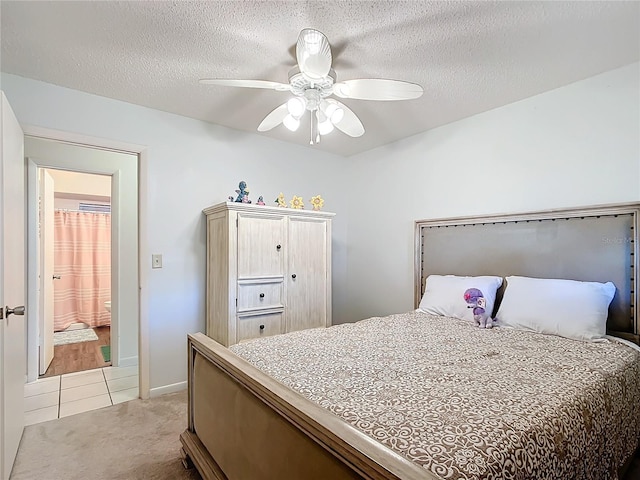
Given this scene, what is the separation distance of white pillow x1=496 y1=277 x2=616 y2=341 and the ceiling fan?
4.89ft

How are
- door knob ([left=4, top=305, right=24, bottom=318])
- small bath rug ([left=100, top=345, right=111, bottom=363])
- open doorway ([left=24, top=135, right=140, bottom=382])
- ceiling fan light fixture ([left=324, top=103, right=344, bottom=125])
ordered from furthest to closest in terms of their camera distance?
1. small bath rug ([left=100, top=345, right=111, bottom=363])
2. open doorway ([left=24, top=135, right=140, bottom=382])
3. ceiling fan light fixture ([left=324, top=103, right=344, bottom=125])
4. door knob ([left=4, top=305, right=24, bottom=318])

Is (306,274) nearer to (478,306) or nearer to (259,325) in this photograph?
(259,325)

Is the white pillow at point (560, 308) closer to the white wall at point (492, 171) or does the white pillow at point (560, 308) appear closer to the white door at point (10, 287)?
the white wall at point (492, 171)

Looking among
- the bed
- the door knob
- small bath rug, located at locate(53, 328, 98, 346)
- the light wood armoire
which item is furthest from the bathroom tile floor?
small bath rug, located at locate(53, 328, 98, 346)

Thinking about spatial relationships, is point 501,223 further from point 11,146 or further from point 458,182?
point 11,146

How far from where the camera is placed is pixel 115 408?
8.27 feet

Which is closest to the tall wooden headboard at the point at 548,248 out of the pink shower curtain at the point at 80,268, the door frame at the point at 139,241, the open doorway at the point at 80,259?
the door frame at the point at 139,241

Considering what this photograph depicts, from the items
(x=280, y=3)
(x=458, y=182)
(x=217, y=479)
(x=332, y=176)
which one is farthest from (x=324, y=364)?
(x=332, y=176)

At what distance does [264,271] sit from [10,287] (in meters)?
1.58

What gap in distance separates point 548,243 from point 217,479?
2.50 m

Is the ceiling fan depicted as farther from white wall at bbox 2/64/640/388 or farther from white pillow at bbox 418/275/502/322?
Result: white pillow at bbox 418/275/502/322

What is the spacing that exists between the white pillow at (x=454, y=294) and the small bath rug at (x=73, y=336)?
14.9 ft

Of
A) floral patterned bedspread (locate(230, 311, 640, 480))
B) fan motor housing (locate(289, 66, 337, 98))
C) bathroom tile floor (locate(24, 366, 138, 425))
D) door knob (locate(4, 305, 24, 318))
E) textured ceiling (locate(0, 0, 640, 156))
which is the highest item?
textured ceiling (locate(0, 0, 640, 156))

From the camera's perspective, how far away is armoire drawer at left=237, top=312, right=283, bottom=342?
270cm
